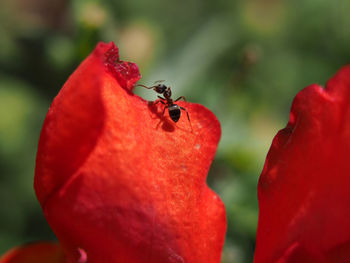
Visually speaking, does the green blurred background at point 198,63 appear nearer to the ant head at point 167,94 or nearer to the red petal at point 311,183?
the ant head at point 167,94

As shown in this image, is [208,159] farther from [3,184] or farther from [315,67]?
[315,67]

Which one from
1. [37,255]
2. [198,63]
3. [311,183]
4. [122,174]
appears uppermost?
[311,183]

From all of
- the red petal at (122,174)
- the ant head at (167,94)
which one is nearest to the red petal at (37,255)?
the red petal at (122,174)

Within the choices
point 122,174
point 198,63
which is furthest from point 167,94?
point 198,63

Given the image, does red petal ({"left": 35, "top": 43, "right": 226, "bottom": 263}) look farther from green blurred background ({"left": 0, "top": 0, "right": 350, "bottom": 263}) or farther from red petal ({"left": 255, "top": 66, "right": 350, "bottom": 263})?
green blurred background ({"left": 0, "top": 0, "right": 350, "bottom": 263})

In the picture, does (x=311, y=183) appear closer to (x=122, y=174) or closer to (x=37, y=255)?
(x=122, y=174)
